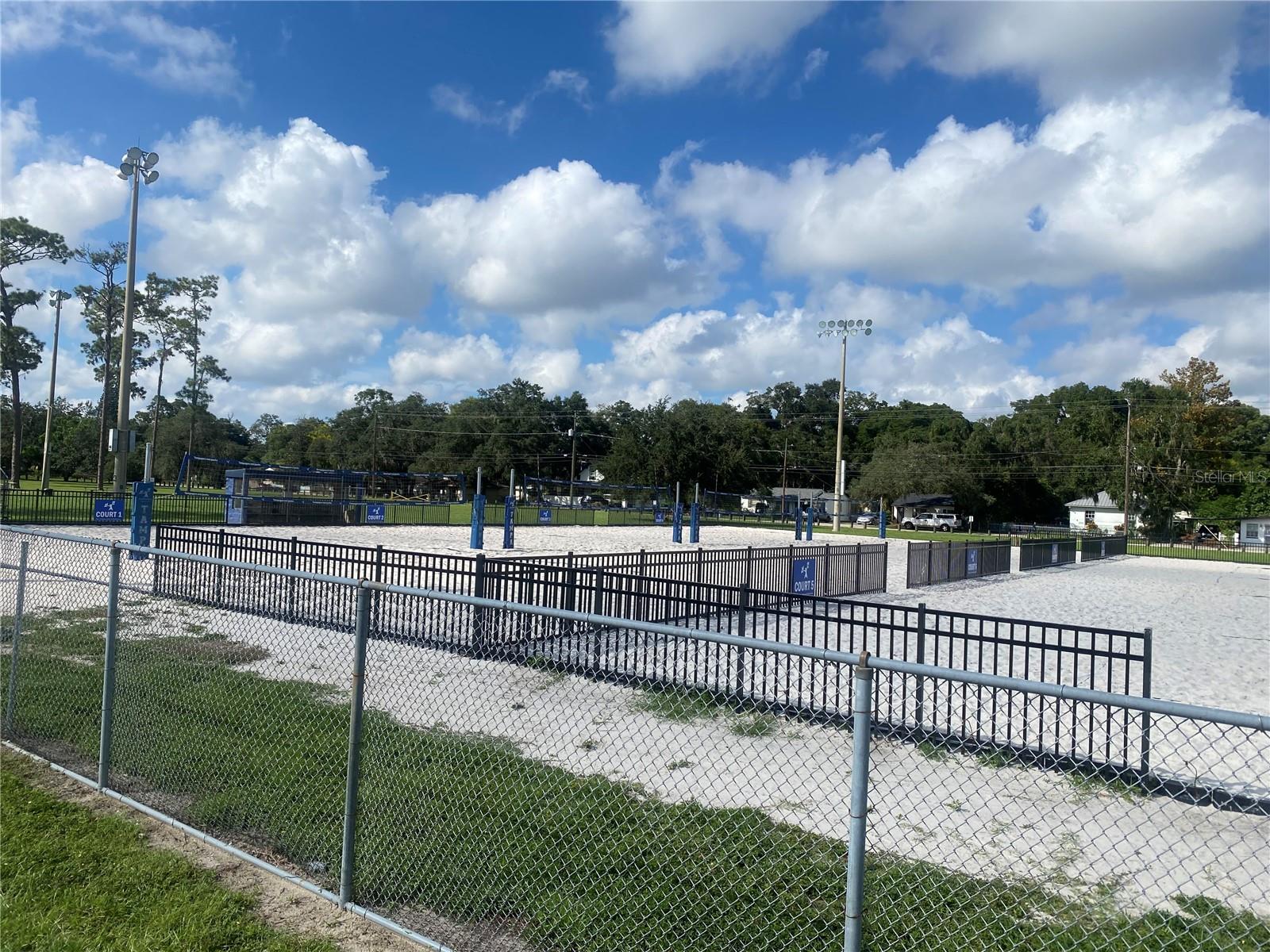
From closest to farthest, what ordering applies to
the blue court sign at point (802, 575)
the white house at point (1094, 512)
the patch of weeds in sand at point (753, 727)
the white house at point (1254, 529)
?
the patch of weeds in sand at point (753, 727)
the blue court sign at point (802, 575)
the white house at point (1254, 529)
the white house at point (1094, 512)

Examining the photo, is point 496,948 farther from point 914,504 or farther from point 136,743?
point 914,504

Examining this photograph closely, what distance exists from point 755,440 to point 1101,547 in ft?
248

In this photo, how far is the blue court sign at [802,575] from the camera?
53.1 feet

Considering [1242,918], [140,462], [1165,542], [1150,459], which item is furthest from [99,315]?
[1150,459]

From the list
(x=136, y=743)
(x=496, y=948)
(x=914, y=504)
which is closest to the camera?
(x=496, y=948)

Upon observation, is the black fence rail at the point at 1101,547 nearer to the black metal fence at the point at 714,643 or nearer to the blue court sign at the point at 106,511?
the black metal fence at the point at 714,643

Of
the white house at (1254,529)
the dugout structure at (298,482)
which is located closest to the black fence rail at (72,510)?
the dugout structure at (298,482)

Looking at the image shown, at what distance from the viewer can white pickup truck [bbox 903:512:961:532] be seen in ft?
249

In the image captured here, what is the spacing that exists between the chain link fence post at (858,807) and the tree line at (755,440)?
185ft

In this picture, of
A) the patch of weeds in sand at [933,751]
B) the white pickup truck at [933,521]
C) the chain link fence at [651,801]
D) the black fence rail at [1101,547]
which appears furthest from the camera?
the white pickup truck at [933,521]

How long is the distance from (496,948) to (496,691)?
4918 millimetres

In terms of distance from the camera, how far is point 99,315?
55.8 m

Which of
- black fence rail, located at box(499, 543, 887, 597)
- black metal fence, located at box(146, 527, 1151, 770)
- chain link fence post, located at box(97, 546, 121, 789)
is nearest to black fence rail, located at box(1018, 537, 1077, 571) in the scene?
black fence rail, located at box(499, 543, 887, 597)

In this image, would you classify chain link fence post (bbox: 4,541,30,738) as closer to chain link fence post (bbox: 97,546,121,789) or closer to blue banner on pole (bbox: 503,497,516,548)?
chain link fence post (bbox: 97,546,121,789)
